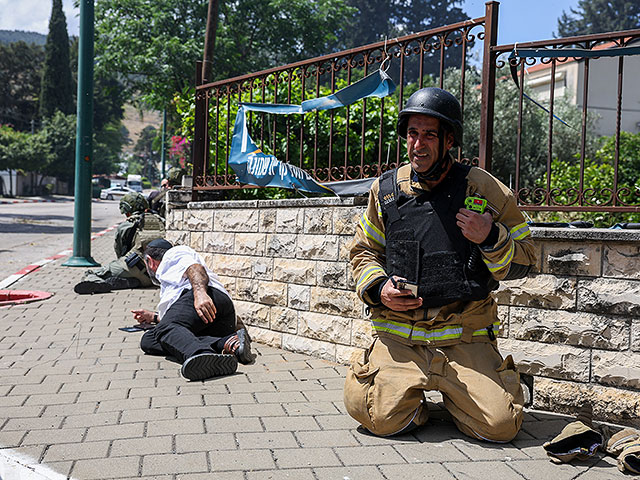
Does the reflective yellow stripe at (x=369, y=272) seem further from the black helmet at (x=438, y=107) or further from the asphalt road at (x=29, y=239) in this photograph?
the asphalt road at (x=29, y=239)

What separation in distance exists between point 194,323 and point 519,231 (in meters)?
2.84

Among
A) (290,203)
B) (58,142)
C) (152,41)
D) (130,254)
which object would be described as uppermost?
(152,41)

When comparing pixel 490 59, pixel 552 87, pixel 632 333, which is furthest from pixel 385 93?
pixel 632 333

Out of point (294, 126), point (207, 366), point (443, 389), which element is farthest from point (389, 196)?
point (294, 126)

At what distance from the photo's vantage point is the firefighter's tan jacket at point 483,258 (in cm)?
381

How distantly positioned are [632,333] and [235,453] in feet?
8.23

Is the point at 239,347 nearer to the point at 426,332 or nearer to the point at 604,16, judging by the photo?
the point at 426,332

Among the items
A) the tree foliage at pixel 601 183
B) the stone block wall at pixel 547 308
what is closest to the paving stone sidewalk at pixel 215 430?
the stone block wall at pixel 547 308

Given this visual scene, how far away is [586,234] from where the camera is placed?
4.33 metres

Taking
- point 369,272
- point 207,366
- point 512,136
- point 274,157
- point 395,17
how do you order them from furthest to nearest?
point 395,17 → point 512,136 → point 274,157 → point 207,366 → point 369,272

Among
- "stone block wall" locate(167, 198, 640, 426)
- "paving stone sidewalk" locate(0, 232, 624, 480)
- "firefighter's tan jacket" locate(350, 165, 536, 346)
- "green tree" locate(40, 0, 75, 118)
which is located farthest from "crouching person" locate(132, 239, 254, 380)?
"green tree" locate(40, 0, 75, 118)

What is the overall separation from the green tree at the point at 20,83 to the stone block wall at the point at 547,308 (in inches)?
2682

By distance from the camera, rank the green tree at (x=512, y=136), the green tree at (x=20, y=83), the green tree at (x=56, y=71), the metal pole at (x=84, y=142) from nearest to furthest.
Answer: the metal pole at (x=84, y=142), the green tree at (x=512, y=136), the green tree at (x=56, y=71), the green tree at (x=20, y=83)

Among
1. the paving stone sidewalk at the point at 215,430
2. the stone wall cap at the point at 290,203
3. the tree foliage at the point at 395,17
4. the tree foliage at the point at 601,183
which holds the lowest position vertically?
the paving stone sidewalk at the point at 215,430
